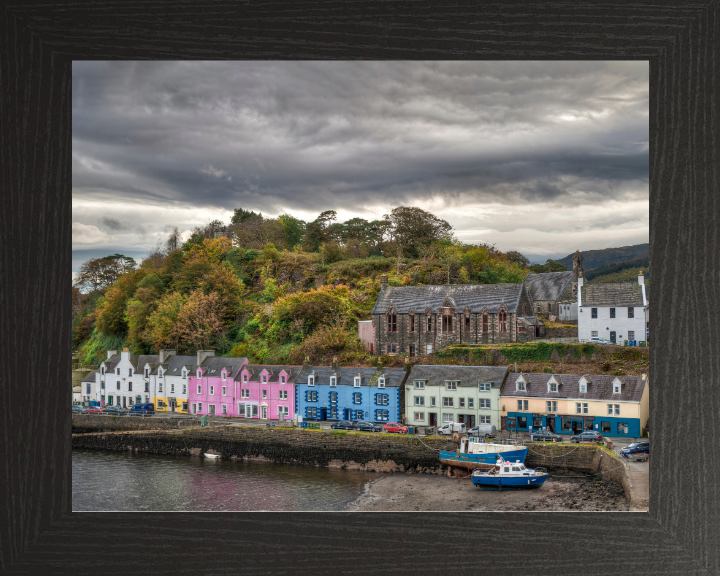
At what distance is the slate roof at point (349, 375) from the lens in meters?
4.61

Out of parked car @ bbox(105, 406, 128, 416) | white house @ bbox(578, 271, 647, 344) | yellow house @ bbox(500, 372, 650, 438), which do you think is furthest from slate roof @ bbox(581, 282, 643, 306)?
parked car @ bbox(105, 406, 128, 416)

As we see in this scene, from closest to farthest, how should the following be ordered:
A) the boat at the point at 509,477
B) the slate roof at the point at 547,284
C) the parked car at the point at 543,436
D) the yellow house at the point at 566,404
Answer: the slate roof at the point at 547,284 < the boat at the point at 509,477 < the yellow house at the point at 566,404 < the parked car at the point at 543,436

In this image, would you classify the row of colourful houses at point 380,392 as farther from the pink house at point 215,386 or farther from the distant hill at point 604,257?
the distant hill at point 604,257

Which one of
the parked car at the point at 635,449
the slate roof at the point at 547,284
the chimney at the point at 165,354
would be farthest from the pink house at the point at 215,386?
the parked car at the point at 635,449

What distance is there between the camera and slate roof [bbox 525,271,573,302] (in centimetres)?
325

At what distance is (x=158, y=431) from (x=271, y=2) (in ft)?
20.1

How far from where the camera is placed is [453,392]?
171 inches

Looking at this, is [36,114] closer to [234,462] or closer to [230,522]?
[230,522]

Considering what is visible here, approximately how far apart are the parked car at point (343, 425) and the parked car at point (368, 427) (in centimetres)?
8

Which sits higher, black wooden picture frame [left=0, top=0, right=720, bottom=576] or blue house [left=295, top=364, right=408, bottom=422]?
black wooden picture frame [left=0, top=0, right=720, bottom=576]

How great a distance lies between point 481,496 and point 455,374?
98cm

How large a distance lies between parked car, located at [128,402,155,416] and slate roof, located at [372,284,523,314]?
2890 mm

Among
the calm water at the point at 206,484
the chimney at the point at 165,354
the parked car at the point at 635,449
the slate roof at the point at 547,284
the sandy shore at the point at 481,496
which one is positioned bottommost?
the calm water at the point at 206,484

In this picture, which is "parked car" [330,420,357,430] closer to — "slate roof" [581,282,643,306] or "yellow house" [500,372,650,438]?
"yellow house" [500,372,650,438]
